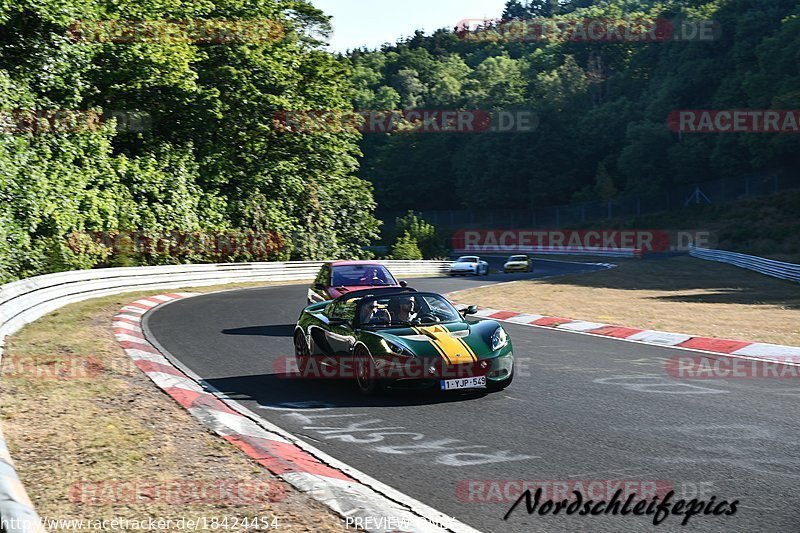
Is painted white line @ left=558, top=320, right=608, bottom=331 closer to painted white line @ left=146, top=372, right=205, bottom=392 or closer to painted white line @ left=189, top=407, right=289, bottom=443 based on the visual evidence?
painted white line @ left=146, top=372, right=205, bottom=392

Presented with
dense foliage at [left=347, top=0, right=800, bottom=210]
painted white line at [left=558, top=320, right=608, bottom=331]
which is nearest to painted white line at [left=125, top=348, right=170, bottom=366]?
painted white line at [left=558, top=320, right=608, bottom=331]

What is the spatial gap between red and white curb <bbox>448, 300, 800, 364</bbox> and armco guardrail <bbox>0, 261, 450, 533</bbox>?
409 inches

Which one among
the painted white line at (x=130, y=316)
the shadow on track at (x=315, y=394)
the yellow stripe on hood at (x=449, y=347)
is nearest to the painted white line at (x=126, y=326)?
the painted white line at (x=130, y=316)

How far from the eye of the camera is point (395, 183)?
114 m

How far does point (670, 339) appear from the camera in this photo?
15.8 meters

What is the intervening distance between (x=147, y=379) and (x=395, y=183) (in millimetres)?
102953

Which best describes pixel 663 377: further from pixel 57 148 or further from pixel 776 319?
pixel 57 148

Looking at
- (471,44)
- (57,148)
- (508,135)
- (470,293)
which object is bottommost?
(470,293)

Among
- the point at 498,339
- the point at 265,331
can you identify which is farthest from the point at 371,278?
Answer: the point at 498,339

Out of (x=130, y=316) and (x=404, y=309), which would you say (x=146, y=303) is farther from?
(x=404, y=309)

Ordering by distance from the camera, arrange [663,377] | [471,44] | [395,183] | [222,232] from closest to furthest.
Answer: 1. [663,377]
2. [222,232]
3. [395,183]
4. [471,44]

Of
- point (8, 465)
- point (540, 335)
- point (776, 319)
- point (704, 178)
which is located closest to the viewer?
point (8, 465)

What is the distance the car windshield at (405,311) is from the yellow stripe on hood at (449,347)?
1.43 feet

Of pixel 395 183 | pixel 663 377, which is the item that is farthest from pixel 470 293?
pixel 395 183
